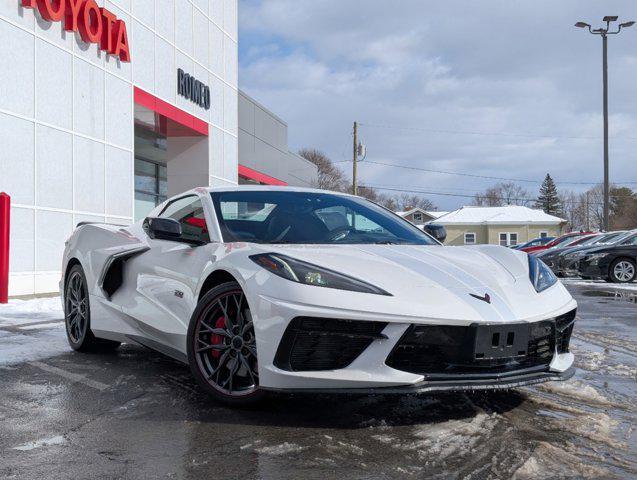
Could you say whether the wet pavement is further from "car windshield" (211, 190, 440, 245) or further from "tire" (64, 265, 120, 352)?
"car windshield" (211, 190, 440, 245)

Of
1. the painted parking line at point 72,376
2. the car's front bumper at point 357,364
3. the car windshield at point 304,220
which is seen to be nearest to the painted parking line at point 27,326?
the painted parking line at point 72,376

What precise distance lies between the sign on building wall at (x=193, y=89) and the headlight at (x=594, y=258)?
1130 centimetres

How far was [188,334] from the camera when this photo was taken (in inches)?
150

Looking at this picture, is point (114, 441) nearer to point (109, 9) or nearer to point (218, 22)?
point (109, 9)

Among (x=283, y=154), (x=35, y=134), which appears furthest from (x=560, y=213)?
(x=35, y=134)

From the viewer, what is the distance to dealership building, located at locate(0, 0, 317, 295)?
37.5 feet

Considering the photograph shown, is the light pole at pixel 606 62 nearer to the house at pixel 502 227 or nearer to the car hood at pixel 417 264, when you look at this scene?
the car hood at pixel 417 264

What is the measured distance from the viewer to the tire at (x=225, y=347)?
138 inches

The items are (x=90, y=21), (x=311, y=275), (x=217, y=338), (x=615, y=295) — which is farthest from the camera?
(x=90, y=21)

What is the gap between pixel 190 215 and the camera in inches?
184

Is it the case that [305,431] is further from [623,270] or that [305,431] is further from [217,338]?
[623,270]

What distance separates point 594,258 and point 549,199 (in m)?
100

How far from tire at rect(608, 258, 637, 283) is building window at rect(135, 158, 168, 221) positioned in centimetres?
1342

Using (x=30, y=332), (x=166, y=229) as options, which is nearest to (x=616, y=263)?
(x=30, y=332)
